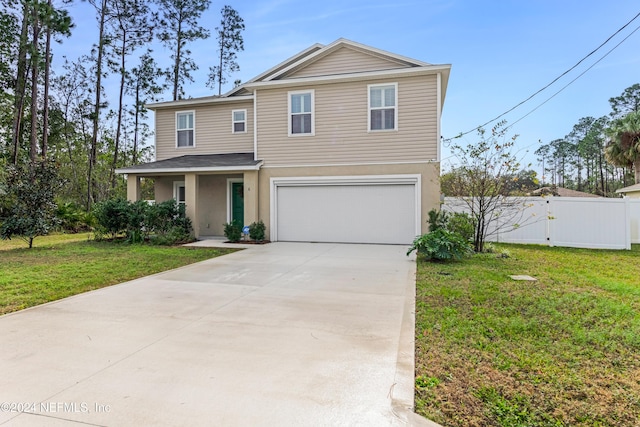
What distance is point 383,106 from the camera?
11172mm

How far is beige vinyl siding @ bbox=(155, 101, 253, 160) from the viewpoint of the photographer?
13.6 m

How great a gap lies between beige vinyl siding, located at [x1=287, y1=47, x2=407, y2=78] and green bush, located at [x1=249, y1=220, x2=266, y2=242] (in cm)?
528

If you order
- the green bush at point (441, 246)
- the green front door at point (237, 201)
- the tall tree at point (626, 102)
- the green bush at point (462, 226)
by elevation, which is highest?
the tall tree at point (626, 102)

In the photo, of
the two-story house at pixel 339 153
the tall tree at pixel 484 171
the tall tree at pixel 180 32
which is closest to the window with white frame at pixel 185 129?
the two-story house at pixel 339 153

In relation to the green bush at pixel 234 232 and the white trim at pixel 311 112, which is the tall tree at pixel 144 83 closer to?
the white trim at pixel 311 112

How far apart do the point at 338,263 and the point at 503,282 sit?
339 cm

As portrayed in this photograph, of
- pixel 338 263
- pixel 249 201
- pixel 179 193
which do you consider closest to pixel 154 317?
pixel 338 263

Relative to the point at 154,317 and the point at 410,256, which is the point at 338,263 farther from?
the point at 154,317

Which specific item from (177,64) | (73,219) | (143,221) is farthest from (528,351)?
(177,64)

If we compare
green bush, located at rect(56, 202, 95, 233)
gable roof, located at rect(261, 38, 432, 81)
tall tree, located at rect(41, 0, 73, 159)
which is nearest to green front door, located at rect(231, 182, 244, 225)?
gable roof, located at rect(261, 38, 432, 81)

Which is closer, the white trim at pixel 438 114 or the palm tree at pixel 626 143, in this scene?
the white trim at pixel 438 114

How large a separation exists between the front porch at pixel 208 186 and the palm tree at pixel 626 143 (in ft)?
71.1

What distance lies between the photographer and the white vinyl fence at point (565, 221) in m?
10.6

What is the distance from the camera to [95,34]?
18.7 m
